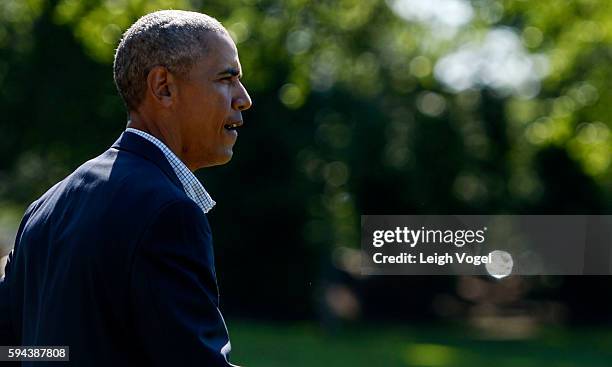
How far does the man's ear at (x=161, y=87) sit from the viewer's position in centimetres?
214

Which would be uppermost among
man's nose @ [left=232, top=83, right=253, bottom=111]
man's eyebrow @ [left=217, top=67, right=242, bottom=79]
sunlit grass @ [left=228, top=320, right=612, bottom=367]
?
sunlit grass @ [left=228, top=320, right=612, bottom=367]

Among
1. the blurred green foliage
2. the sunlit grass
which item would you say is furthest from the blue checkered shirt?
the blurred green foliage

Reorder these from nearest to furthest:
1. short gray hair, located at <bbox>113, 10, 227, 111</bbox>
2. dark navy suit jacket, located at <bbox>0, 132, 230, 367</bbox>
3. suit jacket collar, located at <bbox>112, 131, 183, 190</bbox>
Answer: dark navy suit jacket, located at <bbox>0, 132, 230, 367</bbox>, suit jacket collar, located at <bbox>112, 131, 183, 190</bbox>, short gray hair, located at <bbox>113, 10, 227, 111</bbox>

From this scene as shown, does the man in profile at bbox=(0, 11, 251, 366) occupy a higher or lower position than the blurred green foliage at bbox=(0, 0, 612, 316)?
lower

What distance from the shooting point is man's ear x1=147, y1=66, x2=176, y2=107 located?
2137mm

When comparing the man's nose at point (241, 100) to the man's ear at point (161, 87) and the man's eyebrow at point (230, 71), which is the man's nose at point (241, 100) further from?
the man's ear at point (161, 87)

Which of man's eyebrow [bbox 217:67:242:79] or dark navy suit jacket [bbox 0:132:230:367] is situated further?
man's eyebrow [bbox 217:67:242:79]

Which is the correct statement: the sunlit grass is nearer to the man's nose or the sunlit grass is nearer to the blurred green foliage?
the blurred green foliage

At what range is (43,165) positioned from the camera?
86.6 feet

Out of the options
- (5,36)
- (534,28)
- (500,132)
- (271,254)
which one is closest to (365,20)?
(534,28)

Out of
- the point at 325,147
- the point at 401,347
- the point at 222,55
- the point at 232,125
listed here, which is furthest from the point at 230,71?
the point at 325,147

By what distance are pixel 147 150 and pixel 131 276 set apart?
322 mm

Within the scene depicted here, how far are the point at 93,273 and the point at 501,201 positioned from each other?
22.7 m

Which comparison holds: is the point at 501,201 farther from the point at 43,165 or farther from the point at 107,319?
the point at 107,319
